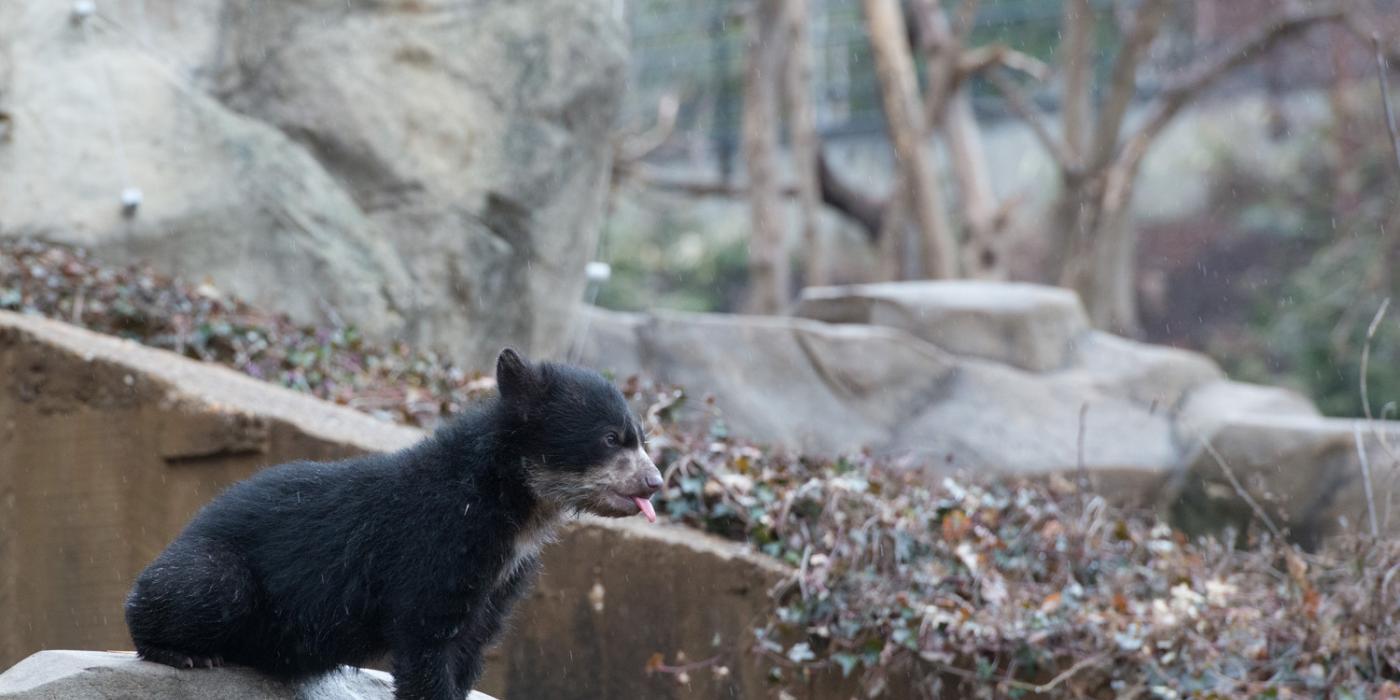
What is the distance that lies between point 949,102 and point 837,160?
9070mm

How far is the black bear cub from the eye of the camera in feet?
12.6

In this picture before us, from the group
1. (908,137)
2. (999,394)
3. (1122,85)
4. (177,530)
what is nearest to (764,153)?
(908,137)

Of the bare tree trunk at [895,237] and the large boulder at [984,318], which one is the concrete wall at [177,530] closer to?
the large boulder at [984,318]

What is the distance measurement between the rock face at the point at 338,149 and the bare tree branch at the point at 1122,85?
21.6ft

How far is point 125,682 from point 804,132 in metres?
13.3

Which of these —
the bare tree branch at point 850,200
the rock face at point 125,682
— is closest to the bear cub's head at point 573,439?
the rock face at point 125,682

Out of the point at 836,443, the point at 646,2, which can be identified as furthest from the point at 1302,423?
the point at 646,2

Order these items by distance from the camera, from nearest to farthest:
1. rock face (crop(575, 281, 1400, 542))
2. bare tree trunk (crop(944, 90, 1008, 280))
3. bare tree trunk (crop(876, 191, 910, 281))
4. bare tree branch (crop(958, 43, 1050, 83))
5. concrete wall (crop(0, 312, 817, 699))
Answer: concrete wall (crop(0, 312, 817, 699)) → rock face (crop(575, 281, 1400, 542)) → bare tree branch (crop(958, 43, 1050, 83)) → bare tree trunk (crop(944, 90, 1008, 280)) → bare tree trunk (crop(876, 191, 910, 281))

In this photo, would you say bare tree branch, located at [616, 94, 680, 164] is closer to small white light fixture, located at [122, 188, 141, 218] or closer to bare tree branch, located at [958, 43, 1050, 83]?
bare tree branch, located at [958, 43, 1050, 83]


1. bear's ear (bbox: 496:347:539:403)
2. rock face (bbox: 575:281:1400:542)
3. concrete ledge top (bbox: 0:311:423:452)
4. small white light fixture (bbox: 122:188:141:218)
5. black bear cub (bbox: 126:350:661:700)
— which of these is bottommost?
rock face (bbox: 575:281:1400:542)

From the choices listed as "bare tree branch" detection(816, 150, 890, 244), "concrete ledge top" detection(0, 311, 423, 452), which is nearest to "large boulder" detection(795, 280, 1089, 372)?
"bare tree branch" detection(816, 150, 890, 244)

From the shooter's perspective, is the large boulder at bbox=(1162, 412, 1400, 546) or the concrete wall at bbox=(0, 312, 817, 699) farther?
the large boulder at bbox=(1162, 412, 1400, 546)

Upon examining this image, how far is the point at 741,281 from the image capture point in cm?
2659

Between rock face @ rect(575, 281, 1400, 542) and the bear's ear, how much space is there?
635 centimetres
